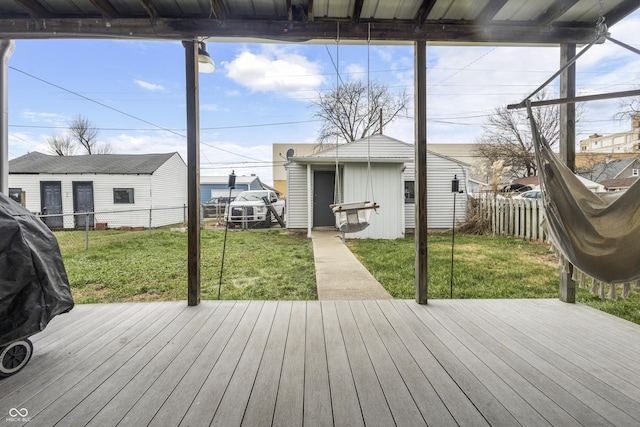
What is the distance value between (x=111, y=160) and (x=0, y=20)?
36.0 ft

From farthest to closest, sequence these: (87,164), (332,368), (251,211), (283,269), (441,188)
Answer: (87,164) < (251,211) < (441,188) < (283,269) < (332,368)

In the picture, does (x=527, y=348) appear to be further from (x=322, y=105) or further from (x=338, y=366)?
(x=322, y=105)

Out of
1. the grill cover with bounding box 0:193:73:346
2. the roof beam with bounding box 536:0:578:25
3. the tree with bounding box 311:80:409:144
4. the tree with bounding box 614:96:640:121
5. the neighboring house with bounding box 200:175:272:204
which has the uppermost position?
the tree with bounding box 311:80:409:144

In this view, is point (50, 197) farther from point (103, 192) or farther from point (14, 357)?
point (14, 357)

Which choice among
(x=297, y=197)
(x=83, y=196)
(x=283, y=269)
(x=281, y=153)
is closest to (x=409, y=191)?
(x=297, y=197)

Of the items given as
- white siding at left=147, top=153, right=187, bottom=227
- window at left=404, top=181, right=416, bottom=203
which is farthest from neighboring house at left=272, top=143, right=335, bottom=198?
window at left=404, top=181, right=416, bottom=203

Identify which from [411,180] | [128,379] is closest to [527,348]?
[128,379]

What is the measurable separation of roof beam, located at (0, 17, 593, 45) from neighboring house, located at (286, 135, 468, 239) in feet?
17.7

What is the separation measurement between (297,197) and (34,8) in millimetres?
7555

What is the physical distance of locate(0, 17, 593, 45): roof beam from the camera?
8.61ft

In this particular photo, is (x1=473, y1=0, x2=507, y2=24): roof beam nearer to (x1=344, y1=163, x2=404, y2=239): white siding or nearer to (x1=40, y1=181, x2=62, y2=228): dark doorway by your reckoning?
(x1=344, y1=163, x2=404, y2=239): white siding

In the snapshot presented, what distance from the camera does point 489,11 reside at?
2.56 metres

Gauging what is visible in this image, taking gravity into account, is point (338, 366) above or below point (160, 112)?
below

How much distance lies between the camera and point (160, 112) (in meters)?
11.7
